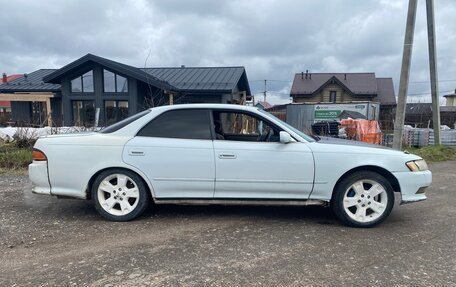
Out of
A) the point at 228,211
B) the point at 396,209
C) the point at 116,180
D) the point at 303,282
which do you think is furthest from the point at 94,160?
the point at 396,209

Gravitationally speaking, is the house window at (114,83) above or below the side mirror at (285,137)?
→ above

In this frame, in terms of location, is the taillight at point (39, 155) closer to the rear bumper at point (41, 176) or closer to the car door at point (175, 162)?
the rear bumper at point (41, 176)

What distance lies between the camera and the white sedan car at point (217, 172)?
13.8 feet

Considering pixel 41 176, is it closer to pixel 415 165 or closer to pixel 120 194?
pixel 120 194

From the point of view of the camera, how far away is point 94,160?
4.27 m

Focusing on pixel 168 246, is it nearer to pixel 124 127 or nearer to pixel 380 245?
pixel 124 127

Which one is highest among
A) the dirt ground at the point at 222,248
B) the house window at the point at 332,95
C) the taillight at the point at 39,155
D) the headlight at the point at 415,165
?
the house window at the point at 332,95

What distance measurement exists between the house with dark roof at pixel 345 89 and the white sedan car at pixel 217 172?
35.2m

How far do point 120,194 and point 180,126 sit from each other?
1.16m

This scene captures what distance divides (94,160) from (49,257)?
1306mm

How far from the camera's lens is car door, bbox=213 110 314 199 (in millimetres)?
4195

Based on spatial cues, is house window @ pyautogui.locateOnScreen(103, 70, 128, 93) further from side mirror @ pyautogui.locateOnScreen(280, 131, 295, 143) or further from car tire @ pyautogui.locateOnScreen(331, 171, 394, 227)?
car tire @ pyautogui.locateOnScreen(331, 171, 394, 227)

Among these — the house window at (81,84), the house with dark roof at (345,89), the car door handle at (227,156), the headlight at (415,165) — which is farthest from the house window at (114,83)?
the house with dark roof at (345,89)

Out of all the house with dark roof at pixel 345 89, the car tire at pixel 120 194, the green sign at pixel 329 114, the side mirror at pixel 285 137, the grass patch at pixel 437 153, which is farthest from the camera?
the house with dark roof at pixel 345 89
